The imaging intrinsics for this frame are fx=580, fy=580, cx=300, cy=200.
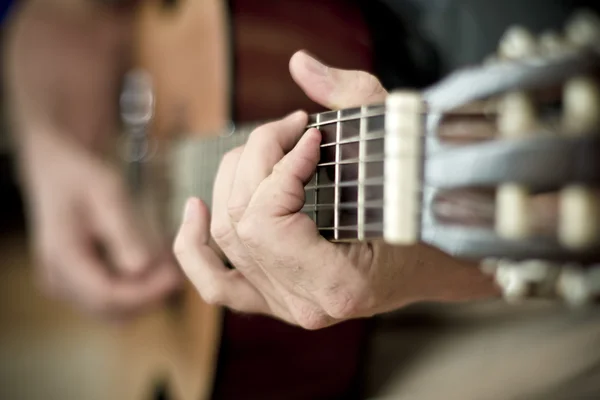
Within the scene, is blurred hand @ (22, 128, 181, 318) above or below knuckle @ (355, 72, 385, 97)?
below

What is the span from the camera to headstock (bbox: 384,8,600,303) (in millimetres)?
210

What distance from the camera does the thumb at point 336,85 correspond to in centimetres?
33

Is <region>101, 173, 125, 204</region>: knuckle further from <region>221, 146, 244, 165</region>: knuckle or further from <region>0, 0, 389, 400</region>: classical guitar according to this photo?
<region>221, 146, 244, 165</region>: knuckle

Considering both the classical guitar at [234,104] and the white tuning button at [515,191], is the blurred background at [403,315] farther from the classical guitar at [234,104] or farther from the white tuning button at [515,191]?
the white tuning button at [515,191]

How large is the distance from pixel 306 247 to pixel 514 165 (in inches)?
5.6

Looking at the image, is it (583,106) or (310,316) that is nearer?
(583,106)

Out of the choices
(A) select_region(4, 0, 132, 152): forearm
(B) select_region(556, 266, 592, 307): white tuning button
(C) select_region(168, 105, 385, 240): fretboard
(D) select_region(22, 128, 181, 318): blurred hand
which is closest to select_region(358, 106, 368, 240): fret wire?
(C) select_region(168, 105, 385, 240): fretboard

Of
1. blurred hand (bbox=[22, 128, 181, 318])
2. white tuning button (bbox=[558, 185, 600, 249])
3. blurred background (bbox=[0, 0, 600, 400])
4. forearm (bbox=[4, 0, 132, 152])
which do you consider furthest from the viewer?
forearm (bbox=[4, 0, 132, 152])

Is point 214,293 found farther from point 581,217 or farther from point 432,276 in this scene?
point 581,217

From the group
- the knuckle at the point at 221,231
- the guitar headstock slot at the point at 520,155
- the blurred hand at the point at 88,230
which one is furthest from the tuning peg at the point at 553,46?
the blurred hand at the point at 88,230

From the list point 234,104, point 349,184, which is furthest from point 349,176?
point 234,104

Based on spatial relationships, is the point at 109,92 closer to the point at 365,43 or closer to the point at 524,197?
the point at 365,43

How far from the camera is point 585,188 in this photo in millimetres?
207

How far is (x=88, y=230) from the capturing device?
0.87m
